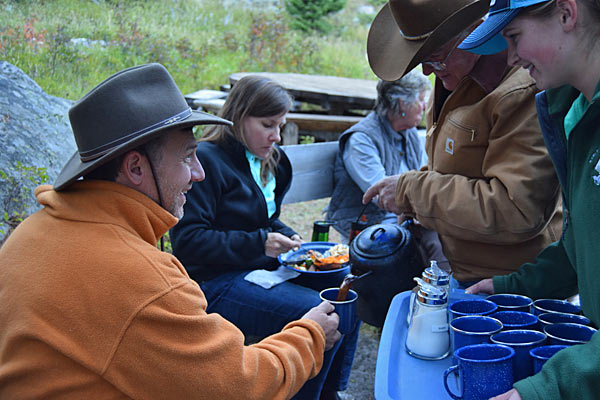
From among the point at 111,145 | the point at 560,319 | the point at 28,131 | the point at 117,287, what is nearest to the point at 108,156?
the point at 111,145

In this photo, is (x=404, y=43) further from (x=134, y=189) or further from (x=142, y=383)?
(x=142, y=383)

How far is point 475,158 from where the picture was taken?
2312 mm

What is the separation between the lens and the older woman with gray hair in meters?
4.40

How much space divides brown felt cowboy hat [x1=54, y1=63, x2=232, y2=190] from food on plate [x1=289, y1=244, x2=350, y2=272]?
5.23 ft

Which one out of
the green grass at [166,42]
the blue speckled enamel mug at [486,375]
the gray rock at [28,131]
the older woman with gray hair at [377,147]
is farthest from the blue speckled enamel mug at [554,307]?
the green grass at [166,42]

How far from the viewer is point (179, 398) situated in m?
1.55

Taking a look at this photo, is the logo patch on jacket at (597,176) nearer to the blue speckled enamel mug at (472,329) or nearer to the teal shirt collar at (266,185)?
the blue speckled enamel mug at (472,329)

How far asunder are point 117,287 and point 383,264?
52.9 inches

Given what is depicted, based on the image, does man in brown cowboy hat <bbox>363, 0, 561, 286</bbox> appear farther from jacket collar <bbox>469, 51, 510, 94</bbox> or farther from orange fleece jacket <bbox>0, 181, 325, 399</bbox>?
orange fleece jacket <bbox>0, 181, 325, 399</bbox>

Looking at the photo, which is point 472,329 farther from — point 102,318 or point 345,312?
point 102,318

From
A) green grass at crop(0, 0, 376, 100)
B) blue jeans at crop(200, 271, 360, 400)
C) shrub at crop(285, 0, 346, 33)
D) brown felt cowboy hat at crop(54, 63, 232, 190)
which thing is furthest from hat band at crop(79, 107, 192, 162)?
shrub at crop(285, 0, 346, 33)

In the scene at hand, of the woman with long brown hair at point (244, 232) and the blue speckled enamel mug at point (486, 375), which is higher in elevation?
the blue speckled enamel mug at point (486, 375)

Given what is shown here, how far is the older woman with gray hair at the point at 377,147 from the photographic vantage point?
173 inches

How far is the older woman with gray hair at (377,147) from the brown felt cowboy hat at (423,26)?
1807mm
